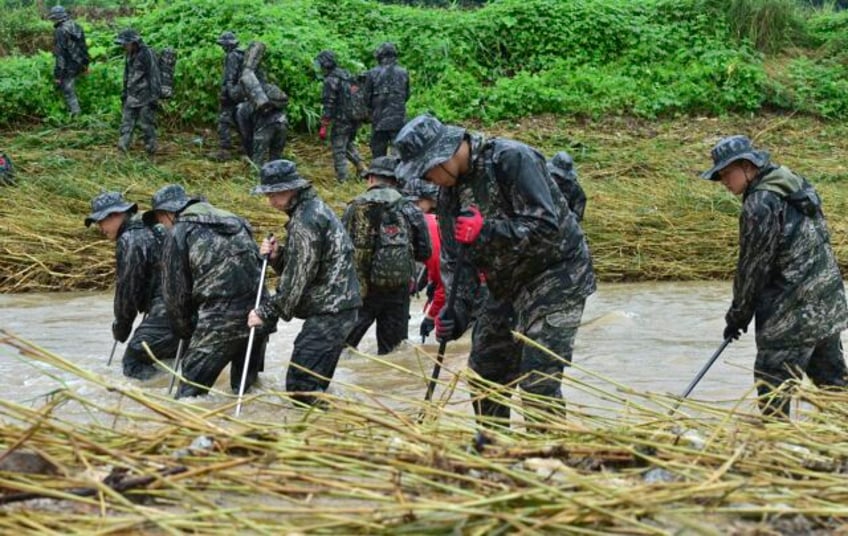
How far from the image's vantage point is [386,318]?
10.1 metres

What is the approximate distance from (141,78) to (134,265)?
33.4 ft

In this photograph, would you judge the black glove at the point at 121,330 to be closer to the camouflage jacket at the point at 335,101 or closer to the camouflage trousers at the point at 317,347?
the camouflage trousers at the point at 317,347

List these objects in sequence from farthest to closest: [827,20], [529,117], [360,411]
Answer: [827,20] < [529,117] < [360,411]

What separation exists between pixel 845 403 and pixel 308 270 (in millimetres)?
3385

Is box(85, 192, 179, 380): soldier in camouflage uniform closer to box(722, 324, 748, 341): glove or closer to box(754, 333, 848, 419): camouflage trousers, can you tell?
box(722, 324, 748, 341): glove

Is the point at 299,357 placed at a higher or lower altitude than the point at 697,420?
lower

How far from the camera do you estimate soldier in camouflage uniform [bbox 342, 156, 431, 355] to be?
9.60 meters

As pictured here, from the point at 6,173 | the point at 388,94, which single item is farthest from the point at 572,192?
the point at 6,173

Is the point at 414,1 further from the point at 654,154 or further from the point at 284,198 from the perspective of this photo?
the point at 284,198

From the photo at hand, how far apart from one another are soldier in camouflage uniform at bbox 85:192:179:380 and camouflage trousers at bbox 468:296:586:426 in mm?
2605

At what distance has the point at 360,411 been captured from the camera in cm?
409

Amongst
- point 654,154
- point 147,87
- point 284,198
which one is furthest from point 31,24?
point 284,198

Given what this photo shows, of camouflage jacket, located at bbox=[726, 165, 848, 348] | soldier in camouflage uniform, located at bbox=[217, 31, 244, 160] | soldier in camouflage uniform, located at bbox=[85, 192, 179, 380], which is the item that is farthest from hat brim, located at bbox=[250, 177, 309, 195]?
soldier in camouflage uniform, located at bbox=[217, 31, 244, 160]

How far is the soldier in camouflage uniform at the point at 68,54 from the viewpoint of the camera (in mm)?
18719
